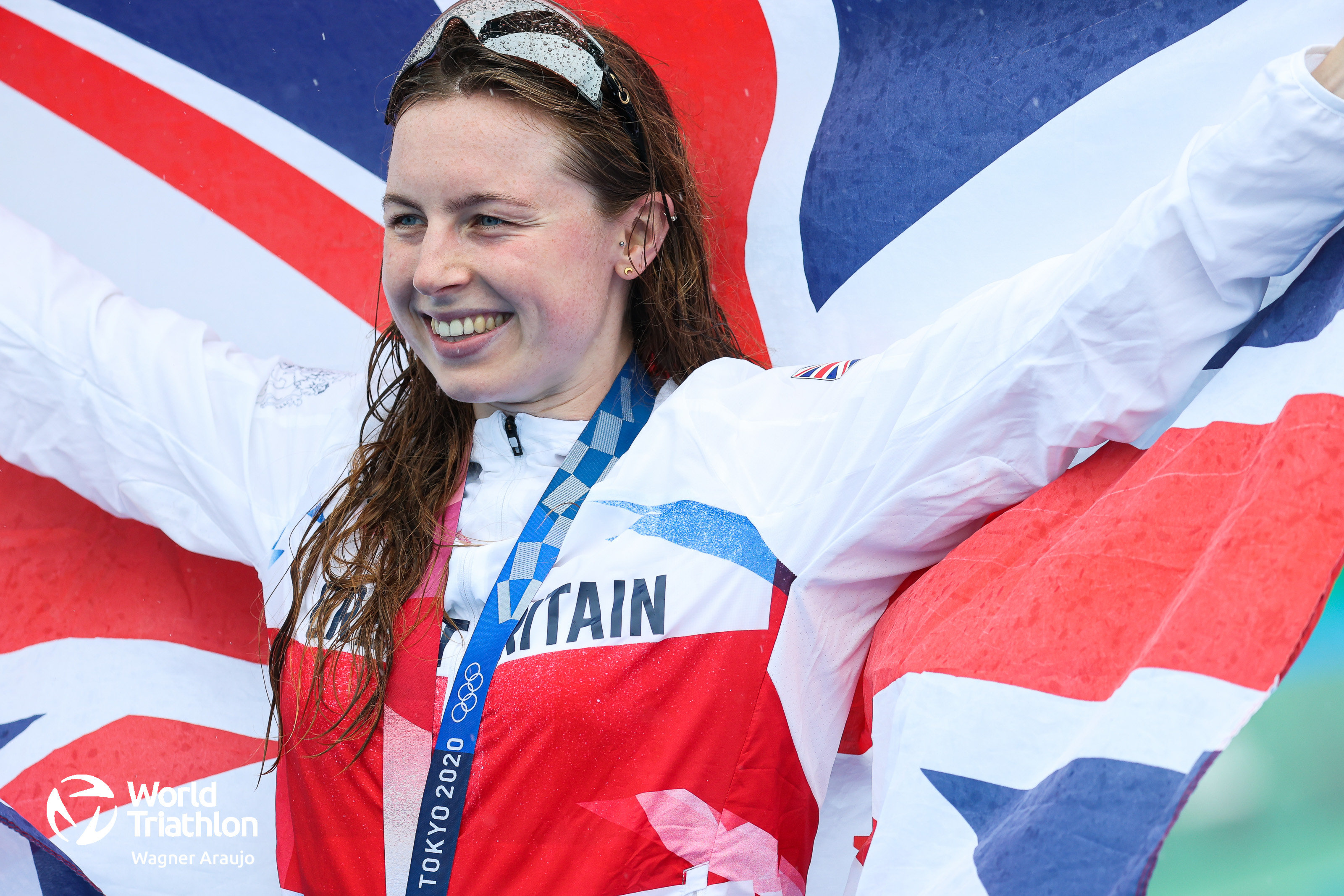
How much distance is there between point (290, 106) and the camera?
85.0 inches

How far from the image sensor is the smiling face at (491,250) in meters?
1.39

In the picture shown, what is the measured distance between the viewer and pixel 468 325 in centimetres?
144

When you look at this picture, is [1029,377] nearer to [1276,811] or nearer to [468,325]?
[1276,811]

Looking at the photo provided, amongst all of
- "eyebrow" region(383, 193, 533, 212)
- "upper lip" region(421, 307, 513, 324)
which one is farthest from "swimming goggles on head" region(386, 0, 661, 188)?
"upper lip" region(421, 307, 513, 324)

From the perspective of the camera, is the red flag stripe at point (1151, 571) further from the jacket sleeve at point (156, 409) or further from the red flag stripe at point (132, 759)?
the red flag stripe at point (132, 759)

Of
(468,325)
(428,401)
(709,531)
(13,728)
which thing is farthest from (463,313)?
(13,728)

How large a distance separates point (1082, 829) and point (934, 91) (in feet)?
3.49

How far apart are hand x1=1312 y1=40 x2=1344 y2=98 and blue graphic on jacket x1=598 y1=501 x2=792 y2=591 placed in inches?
27.6

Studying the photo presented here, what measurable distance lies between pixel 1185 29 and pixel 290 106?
1523mm

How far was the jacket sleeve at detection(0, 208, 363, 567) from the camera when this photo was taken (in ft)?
5.46

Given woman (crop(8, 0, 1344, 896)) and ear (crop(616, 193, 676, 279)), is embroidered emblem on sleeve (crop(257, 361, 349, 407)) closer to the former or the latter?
woman (crop(8, 0, 1344, 896))

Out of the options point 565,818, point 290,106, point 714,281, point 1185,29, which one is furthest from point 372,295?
point 1185,29

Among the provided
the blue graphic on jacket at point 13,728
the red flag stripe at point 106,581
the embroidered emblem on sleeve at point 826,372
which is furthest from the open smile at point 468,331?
the blue graphic on jacket at point 13,728

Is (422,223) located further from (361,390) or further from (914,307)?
(914,307)
